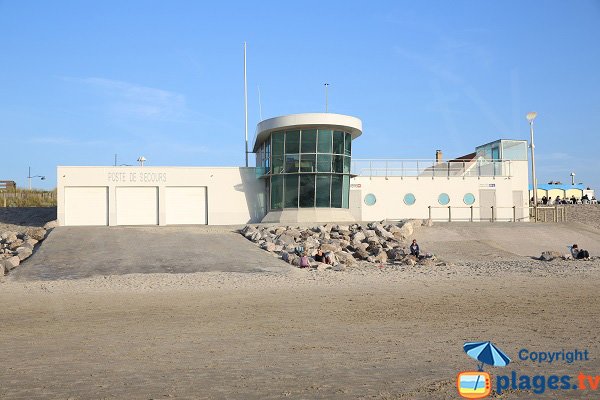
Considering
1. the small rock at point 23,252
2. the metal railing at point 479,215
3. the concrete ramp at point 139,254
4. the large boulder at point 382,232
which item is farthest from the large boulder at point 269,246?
the metal railing at point 479,215

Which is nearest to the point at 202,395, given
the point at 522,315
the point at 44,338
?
the point at 44,338

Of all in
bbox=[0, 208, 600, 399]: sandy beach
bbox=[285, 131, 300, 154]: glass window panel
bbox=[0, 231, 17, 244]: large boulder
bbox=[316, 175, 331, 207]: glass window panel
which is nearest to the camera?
bbox=[0, 208, 600, 399]: sandy beach

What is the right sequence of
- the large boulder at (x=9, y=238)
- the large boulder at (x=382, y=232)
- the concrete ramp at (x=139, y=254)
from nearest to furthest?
the concrete ramp at (x=139, y=254) → the large boulder at (x=9, y=238) → the large boulder at (x=382, y=232)

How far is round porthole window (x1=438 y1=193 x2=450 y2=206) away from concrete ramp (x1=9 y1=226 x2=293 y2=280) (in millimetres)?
14024

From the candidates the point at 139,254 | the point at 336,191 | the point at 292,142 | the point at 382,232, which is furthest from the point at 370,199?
the point at 139,254

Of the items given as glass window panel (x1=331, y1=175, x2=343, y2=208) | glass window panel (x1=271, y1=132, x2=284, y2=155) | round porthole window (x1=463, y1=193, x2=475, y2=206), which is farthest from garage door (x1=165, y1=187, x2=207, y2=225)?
round porthole window (x1=463, y1=193, x2=475, y2=206)

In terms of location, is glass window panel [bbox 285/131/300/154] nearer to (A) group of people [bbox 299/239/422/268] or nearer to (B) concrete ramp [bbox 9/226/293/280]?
(B) concrete ramp [bbox 9/226/293/280]

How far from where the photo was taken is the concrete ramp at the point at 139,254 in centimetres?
1992

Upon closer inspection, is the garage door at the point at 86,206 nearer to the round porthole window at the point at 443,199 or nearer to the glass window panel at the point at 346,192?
the glass window panel at the point at 346,192

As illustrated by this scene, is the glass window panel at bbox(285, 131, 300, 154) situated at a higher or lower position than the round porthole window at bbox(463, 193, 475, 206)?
higher

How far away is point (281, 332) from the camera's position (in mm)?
10727

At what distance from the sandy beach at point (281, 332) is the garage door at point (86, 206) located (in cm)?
1509

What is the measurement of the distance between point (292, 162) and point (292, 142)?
40.6 inches

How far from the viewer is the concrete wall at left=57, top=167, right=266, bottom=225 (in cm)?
3353
